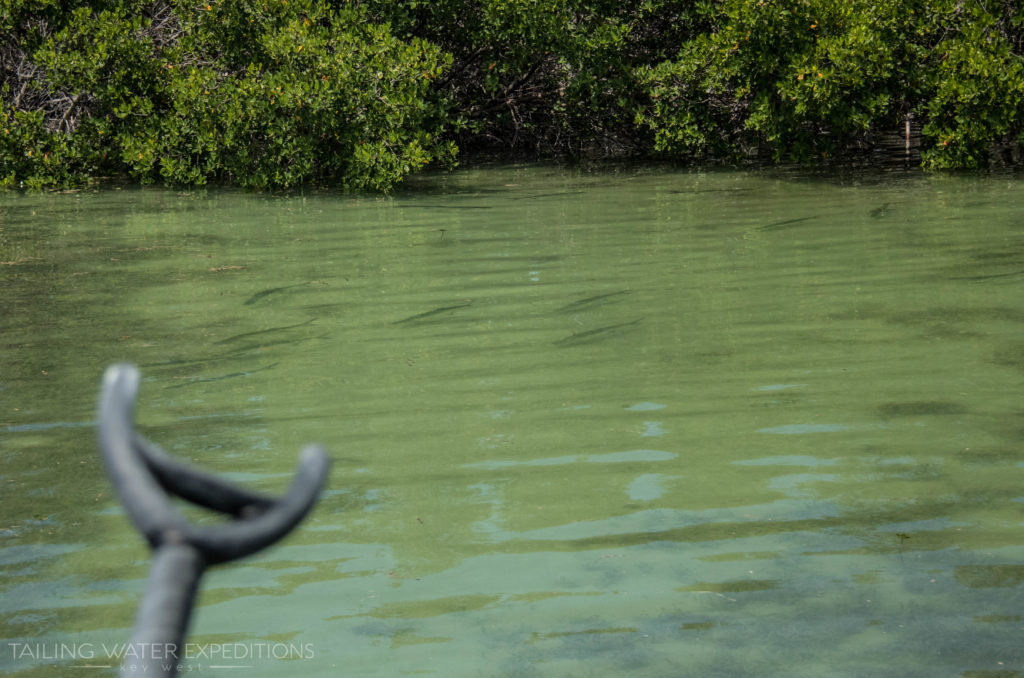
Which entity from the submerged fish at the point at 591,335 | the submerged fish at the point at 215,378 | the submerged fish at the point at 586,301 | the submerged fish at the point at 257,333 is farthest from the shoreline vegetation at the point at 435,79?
the submerged fish at the point at 215,378

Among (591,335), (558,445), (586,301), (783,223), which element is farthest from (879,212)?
(558,445)

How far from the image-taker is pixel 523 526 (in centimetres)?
406

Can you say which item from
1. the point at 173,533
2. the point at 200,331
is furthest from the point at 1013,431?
the point at 173,533

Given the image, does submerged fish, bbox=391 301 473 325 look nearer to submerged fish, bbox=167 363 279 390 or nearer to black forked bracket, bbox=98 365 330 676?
submerged fish, bbox=167 363 279 390

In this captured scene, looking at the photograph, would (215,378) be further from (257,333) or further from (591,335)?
(591,335)

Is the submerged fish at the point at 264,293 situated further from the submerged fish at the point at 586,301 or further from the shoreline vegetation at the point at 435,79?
the shoreline vegetation at the point at 435,79

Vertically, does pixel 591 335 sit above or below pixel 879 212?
below

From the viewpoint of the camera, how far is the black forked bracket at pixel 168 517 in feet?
1.57

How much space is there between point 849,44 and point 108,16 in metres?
8.39

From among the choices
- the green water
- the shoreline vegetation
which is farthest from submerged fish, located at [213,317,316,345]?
the shoreline vegetation

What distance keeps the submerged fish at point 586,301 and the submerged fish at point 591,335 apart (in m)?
0.48

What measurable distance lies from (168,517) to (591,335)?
19.9 feet

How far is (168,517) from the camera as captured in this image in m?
0.48

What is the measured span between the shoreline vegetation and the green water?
3.75 meters
